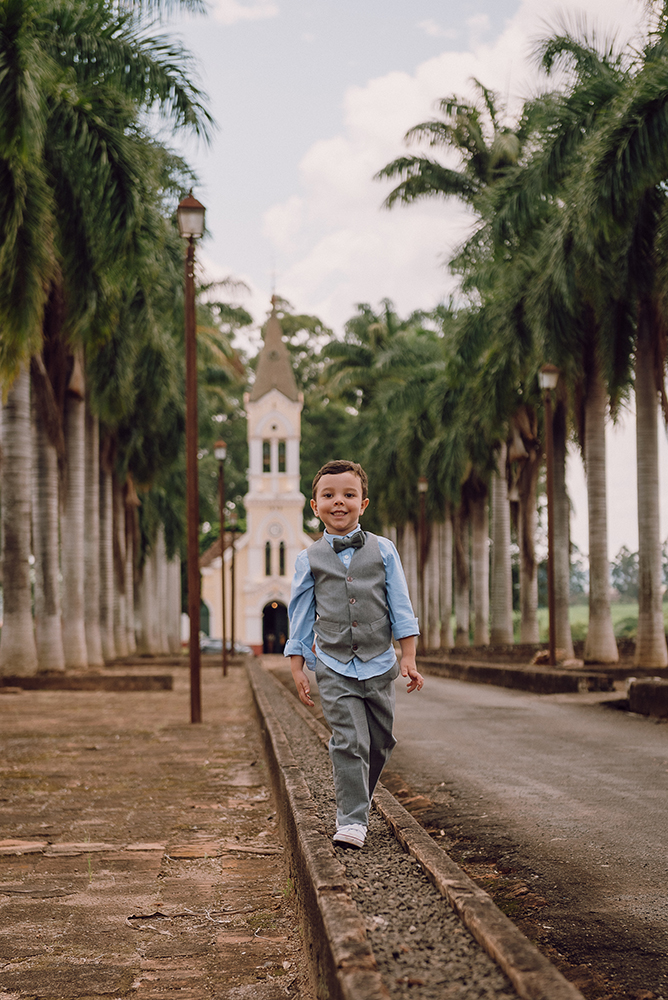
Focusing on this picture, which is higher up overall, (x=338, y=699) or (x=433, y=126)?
(x=433, y=126)

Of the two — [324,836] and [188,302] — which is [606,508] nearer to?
[188,302]

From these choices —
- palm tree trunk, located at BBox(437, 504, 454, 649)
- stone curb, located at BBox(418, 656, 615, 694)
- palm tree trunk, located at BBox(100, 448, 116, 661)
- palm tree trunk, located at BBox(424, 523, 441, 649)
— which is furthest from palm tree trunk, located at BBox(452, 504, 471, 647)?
palm tree trunk, located at BBox(100, 448, 116, 661)

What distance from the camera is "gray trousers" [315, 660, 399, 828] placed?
171 inches

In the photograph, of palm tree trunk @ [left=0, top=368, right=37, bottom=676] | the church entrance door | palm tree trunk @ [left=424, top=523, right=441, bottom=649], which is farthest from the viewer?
the church entrance door

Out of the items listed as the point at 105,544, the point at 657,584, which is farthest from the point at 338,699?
the point at 105,544

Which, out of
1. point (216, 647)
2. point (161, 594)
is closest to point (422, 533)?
point (161, 594)

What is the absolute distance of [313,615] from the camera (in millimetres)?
4586

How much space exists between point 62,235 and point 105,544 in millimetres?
11125

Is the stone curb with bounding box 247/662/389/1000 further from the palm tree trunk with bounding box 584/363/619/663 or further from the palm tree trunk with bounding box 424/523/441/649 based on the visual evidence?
the palm tree trunk with bounding box 424/523/441/649

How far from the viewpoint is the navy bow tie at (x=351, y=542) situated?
447cm

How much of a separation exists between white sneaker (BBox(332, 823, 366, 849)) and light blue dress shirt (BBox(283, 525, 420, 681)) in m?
0.61

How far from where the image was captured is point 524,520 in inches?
1150

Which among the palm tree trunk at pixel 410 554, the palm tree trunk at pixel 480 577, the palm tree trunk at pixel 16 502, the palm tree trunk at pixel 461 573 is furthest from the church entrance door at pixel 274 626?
the palm tree trunk at pixel 16 502

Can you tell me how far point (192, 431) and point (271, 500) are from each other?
49824 millimetres
